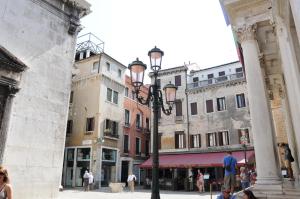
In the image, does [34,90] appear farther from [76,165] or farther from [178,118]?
[178,118]

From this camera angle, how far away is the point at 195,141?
27.5 metres

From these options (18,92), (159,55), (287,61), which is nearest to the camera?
(287,61)

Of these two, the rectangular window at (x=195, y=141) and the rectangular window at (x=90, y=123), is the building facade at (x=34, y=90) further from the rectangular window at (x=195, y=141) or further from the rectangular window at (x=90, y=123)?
the rectangular window at (x=195, y=141)

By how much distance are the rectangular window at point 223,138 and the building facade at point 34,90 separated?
18.8m

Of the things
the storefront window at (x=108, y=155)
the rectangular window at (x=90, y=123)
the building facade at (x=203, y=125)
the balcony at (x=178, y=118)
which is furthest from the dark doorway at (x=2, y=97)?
the balcony at (x=178, y=118)

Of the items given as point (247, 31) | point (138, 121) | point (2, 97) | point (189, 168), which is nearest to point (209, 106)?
point (189, 168)

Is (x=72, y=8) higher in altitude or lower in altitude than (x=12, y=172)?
higher

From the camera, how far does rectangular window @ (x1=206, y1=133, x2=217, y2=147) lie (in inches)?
1044

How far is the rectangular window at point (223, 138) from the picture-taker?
85.0ft

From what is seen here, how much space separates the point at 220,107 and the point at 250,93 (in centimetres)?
1946

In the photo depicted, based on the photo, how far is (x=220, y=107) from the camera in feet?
89.7

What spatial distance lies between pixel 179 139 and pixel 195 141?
1.83m

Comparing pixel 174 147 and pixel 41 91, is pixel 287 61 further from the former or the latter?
pixel 174 147

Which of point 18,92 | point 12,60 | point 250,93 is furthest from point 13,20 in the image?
point 250,93
